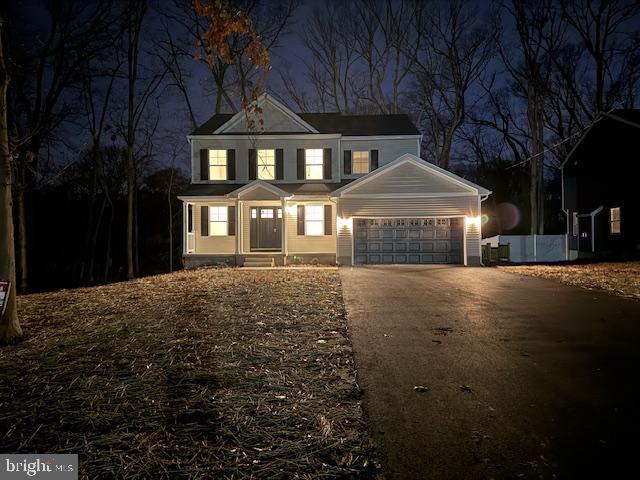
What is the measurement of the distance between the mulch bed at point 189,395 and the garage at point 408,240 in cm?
1151

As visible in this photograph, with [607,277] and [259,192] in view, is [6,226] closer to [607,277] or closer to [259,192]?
[259,192]

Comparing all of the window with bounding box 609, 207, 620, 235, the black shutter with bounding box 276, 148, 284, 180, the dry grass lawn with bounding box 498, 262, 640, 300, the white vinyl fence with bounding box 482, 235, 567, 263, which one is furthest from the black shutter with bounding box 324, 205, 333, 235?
the window with bounding box 609, 207, 620, 235

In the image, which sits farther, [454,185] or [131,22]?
[131,22]

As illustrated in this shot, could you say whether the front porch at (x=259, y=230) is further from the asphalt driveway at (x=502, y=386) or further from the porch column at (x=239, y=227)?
the asphalt driveway at (x=502, y=386)

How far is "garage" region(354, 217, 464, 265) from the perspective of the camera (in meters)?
19.1

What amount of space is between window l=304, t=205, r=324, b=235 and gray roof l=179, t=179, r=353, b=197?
889 millimetres

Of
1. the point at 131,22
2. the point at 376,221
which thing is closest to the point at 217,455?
the point at 376,221

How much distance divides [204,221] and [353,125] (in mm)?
8768

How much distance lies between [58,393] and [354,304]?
588 centimetres

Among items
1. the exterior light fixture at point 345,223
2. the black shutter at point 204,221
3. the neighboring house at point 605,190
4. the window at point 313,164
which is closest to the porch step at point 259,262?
the black shutter at point 204,221

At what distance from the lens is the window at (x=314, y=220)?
2002 centimetres

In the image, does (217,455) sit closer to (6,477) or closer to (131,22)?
(6,477)

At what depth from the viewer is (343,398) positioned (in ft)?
13.5

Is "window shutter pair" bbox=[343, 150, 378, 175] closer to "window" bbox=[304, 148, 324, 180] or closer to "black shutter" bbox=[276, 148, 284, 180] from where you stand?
"window" bbox=[304, 148, 324, 180]
